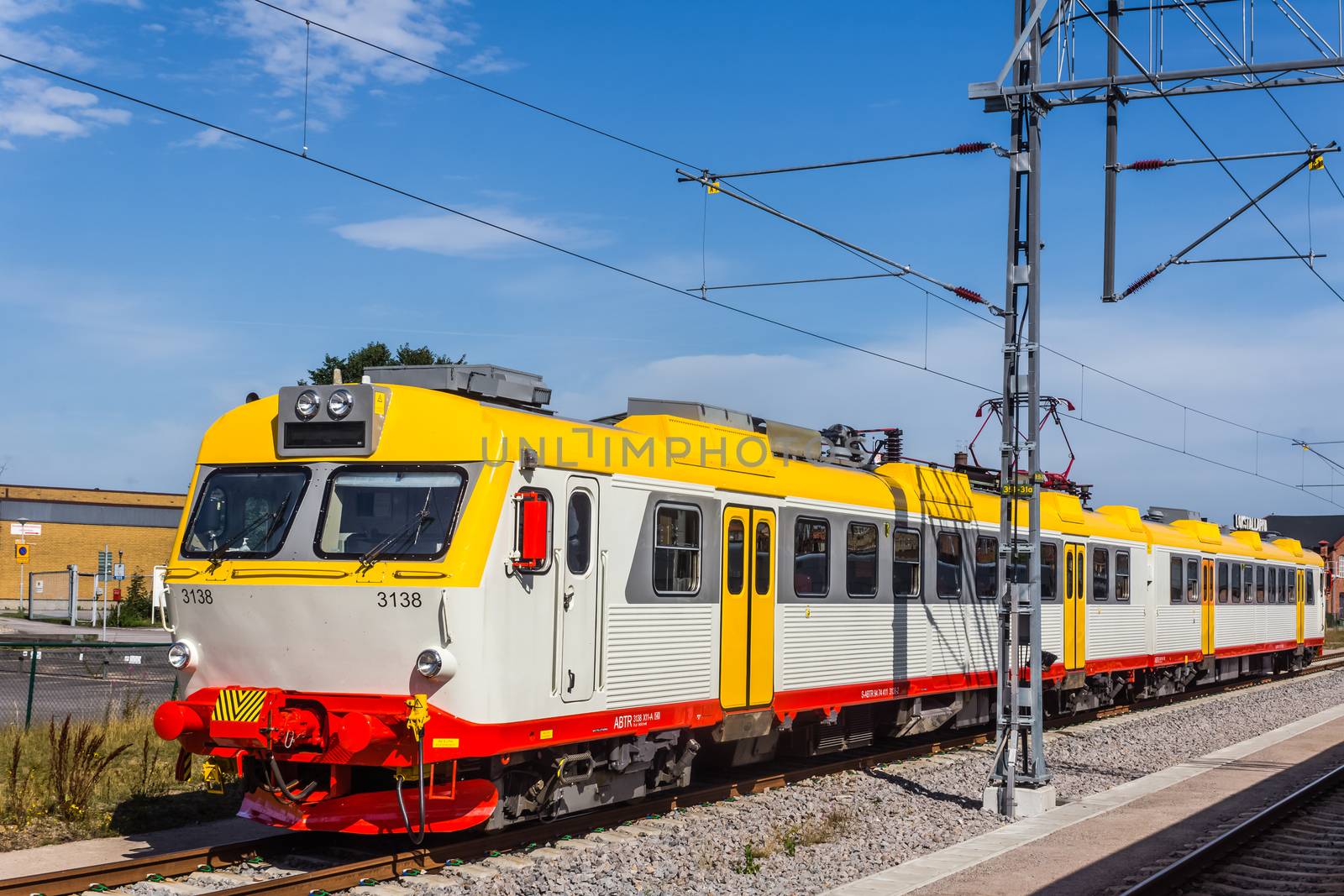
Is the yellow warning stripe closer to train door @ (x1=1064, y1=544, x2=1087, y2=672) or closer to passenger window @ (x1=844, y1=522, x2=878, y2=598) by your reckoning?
passenger window @ (x1=844, y1=522, x2=878, y2=598)

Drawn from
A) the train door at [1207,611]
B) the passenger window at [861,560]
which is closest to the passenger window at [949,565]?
the passenger window at [861,560]

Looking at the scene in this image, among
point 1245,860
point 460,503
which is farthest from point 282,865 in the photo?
point 1245,860

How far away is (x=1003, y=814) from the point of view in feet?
42.4

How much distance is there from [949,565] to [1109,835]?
19.1ft

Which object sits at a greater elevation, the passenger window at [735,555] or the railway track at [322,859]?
the passenger window at [735,555]

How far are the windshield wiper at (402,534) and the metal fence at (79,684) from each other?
18.9 feet

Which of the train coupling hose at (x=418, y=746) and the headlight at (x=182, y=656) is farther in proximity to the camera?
the headlight at (x=182, y=656)

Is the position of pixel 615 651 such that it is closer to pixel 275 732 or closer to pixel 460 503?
pixel 460 503

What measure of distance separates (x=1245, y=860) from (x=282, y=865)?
751cm

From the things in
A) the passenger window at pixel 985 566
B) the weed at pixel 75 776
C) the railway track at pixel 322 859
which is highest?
the passenger window at pixel 985 566

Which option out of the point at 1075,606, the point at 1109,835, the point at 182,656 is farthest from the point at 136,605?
the point at 1109,835

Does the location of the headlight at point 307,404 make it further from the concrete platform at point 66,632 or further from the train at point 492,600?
the concrete platform at point 66,632

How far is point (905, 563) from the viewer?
1614 cm

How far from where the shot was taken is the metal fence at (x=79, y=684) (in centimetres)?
1708
